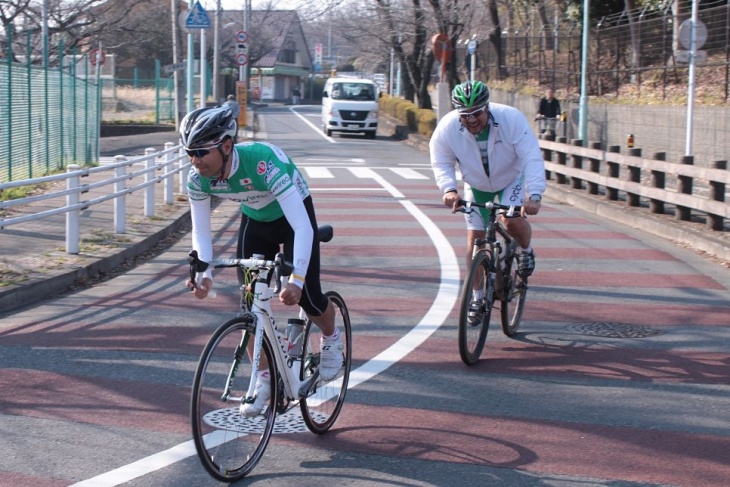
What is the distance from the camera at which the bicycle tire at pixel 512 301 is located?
7.83 metres

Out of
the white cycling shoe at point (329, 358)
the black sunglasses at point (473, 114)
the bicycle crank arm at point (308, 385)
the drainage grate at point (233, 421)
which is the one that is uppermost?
the black sunglasses at point (473, 114)

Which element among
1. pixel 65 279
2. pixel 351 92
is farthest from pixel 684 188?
pixel 351 92

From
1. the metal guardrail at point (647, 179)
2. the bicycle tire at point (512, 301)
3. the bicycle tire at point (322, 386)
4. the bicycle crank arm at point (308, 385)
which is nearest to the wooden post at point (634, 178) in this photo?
the metal guardrail at point (647, 179)

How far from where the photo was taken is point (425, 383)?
6664 millimetres

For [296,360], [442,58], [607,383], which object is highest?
[442,58]

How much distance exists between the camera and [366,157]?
102 ft

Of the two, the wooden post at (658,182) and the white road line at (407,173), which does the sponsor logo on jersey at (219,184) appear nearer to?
the wooden post at (658,182)

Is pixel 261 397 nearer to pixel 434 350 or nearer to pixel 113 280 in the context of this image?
pixel 434 350

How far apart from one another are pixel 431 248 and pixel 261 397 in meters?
8.15

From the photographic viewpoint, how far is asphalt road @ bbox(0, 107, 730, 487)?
5.04m

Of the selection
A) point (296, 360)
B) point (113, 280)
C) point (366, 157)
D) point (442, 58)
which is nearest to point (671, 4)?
point (442, 58)

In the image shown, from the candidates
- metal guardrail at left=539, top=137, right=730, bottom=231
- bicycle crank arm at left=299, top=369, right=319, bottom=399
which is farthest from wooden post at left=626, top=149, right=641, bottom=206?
bicycle crank arm at left=299, top=369, right=319, bottom=399

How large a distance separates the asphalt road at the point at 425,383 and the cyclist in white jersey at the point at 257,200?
759 millimetres

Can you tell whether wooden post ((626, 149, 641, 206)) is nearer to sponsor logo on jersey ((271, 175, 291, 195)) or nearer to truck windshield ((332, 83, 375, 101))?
sponsor logo on jersey ((271, 175, 291, 195))
